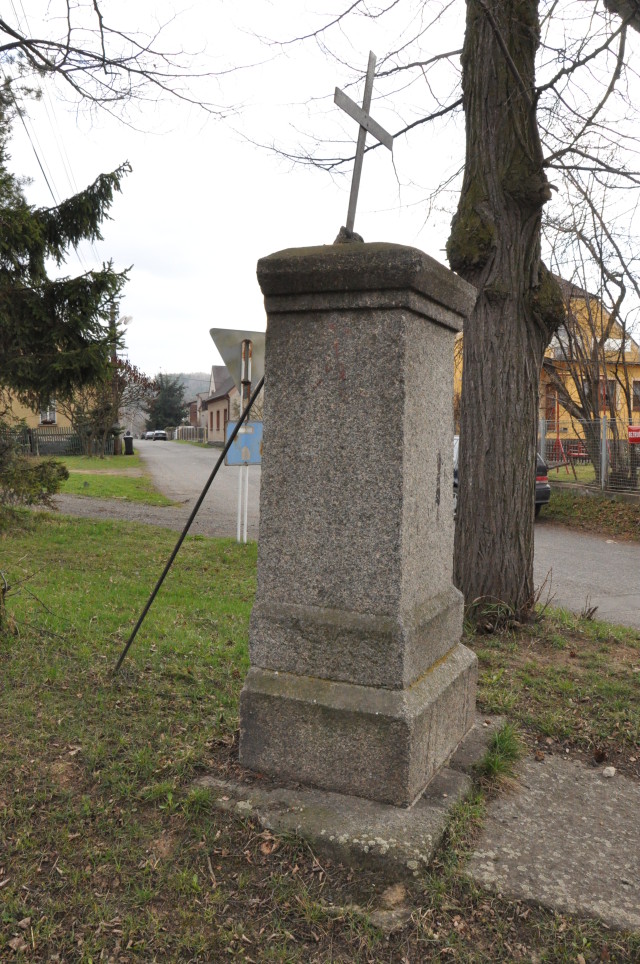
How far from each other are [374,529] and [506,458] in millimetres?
2950

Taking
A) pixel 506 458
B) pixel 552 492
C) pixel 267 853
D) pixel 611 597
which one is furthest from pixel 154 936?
pixel 552 492

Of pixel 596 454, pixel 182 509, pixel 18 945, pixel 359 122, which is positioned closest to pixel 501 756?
pixel 18 945

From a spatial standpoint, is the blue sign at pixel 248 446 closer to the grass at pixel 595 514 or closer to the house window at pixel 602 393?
the grass at pixel 595 514

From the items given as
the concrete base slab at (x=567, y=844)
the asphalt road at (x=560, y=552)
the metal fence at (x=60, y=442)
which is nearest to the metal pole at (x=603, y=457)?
the asphalt road at (x=560, y=552)

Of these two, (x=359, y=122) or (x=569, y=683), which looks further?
(x=569, y=683)

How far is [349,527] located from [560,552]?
8719 millimetres

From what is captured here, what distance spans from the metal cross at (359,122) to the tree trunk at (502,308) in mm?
2276

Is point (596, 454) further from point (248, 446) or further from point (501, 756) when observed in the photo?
point (501, 756)

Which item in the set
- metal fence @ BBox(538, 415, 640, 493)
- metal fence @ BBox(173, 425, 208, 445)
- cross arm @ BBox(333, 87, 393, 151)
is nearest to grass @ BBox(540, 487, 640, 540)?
metal fence @ BBox(538, 415, 640, 493)

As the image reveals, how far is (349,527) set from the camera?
2.76 metres

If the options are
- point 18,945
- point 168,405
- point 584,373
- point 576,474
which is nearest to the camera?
point 18,945

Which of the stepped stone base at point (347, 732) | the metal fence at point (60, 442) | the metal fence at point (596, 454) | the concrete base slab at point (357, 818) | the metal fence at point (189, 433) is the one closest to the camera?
the concrete base slab at point (357, 818)

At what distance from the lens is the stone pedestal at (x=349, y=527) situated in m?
2.67

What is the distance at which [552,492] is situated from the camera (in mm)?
15539
